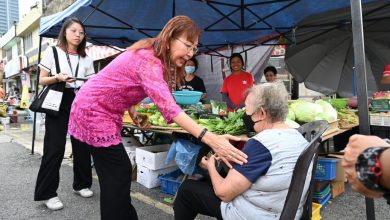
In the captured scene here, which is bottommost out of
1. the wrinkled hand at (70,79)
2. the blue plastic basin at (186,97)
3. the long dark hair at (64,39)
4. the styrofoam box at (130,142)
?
the styrofoam box at (130,142)

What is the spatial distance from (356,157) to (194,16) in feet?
17.1

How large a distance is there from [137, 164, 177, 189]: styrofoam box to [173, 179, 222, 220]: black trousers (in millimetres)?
1888

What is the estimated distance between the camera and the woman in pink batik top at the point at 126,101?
1757 mm

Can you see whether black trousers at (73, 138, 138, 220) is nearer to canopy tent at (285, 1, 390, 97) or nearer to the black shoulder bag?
the black shoulder bag

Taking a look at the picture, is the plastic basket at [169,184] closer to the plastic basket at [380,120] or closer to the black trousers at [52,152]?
the black trousers at [52,152]

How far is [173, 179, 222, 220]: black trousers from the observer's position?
2.08 m

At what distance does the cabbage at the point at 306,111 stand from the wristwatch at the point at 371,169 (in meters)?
2.30

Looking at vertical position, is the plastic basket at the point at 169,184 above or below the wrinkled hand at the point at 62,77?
below

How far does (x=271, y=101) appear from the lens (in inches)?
73.2

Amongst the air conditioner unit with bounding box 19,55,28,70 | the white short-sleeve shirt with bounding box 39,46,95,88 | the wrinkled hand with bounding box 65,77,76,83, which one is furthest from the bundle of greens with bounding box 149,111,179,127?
the air conditioner unit with bounding box 19,55,28,70

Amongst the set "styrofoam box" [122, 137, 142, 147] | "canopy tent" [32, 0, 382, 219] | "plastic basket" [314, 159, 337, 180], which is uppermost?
"canopy tent" [32, 0, 382, 219]

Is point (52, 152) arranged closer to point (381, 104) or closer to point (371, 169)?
→ point (371, 169)

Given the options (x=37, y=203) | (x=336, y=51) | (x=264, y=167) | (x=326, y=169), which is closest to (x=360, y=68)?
(x=264, y=167)

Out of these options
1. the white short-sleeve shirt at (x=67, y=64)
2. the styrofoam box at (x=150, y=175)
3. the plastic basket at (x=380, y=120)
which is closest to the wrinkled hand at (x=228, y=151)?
the white short-sleeve shirt at (x=67, y=64)
